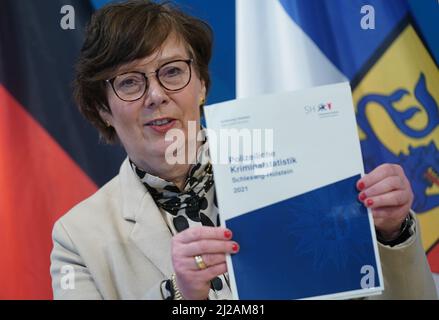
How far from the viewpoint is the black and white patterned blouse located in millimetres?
1608

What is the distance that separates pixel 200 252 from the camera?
1.26 m

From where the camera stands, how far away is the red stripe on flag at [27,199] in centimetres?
175

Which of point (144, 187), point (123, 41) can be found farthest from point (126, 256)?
point (123, 41)

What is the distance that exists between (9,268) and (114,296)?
418 millimetres

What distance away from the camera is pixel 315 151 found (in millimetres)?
1339

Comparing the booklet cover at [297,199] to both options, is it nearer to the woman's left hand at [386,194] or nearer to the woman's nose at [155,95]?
the woman's left hand at [386,194]

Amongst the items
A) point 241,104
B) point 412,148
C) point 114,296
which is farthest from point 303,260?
point 412,148

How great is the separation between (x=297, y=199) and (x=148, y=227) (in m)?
0.45

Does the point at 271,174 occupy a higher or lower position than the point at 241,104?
lower

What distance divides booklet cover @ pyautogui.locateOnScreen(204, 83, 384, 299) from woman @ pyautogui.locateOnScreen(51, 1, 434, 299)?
0.49ft

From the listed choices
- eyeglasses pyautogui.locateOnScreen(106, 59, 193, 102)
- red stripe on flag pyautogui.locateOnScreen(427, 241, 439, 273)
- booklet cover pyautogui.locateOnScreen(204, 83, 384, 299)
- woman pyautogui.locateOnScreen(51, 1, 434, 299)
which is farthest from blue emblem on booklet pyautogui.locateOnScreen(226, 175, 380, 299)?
red stripe on flag pyautogui.locateOnScreen(427, 241, 439, 273)

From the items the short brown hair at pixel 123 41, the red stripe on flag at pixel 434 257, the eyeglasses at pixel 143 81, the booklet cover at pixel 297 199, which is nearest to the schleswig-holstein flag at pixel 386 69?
the red stripe on flag at pixel 434 257

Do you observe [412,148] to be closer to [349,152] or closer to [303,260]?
[349,152]

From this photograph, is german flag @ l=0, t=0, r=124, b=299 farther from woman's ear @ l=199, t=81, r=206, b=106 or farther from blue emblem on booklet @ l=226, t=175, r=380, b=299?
blue emblem on booklet @ l=226, t=175, r=380, b=299
